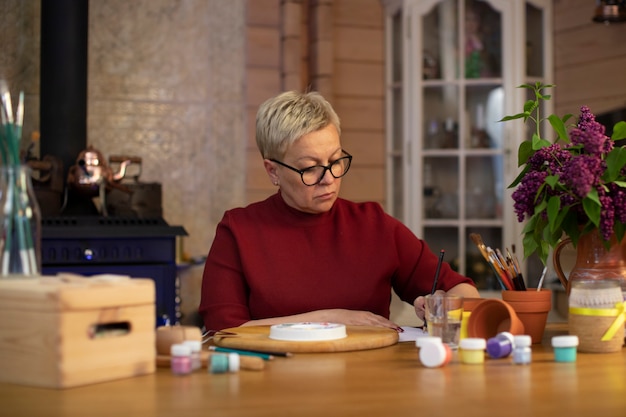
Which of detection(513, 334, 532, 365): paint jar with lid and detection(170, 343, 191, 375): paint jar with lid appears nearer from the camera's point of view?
detection(170, 343, 191, 375): paint jar with lid

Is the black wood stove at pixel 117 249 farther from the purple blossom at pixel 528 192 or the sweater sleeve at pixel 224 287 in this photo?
the purple blossom at pixel 528 192

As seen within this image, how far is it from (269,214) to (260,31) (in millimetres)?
2728

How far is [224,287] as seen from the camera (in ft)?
7.09

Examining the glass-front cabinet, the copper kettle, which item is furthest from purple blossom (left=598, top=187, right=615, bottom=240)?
the glass-front cabinet

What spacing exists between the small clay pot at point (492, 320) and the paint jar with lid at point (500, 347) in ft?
0.31

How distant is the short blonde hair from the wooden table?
803mm

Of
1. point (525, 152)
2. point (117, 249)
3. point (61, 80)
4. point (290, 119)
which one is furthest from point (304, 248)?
point (61, 80)

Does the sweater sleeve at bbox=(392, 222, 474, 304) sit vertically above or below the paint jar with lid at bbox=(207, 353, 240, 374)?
above

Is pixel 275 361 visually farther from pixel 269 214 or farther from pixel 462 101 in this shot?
pixel 462 101

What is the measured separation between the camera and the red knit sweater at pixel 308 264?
7.09ft

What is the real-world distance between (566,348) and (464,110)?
364 centimetres

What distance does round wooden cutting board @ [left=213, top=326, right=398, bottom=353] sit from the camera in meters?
1.59

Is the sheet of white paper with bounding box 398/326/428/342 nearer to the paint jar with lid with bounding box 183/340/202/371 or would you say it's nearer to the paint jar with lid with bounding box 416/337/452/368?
the paint jar with lid with bounding box 416/337/452/368

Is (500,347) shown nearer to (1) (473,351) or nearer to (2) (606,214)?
(1) (473,351)
